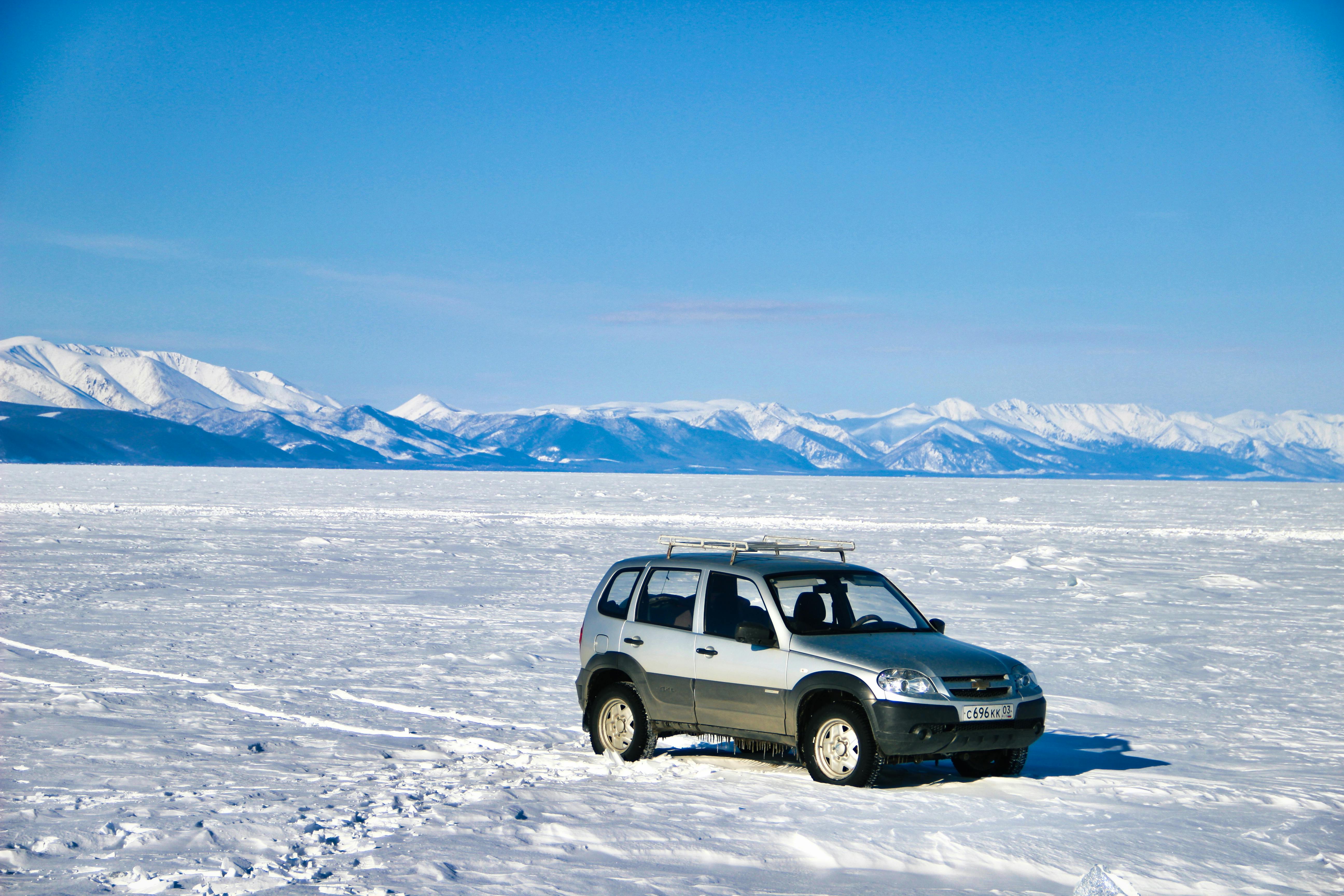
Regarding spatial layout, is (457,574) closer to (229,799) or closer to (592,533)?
(592,533)

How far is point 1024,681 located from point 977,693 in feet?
1.66

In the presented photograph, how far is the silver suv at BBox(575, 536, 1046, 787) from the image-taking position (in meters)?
8.06

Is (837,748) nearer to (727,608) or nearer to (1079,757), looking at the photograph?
(727,608)

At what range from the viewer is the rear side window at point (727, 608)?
8953 millimetres

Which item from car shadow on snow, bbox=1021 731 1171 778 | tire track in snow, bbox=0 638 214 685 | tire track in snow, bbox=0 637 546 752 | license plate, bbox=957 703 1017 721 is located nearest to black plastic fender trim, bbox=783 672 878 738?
license plate, bbox=957 703 1017 721

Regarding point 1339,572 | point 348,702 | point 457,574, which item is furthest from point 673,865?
point 1339,572

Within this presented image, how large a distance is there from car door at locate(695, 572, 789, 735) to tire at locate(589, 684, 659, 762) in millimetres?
643

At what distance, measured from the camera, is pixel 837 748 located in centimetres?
838

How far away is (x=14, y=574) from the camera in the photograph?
2455 cm

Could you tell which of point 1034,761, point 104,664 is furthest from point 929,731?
point 104,664

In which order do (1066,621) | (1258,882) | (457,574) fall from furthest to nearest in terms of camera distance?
(457,574)
(1066,621)
(1258,882)

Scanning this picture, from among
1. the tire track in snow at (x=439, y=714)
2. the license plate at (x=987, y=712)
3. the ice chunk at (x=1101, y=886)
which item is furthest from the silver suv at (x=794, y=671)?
the ice chunk at (x=1101, y=886)

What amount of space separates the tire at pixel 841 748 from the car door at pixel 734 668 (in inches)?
9.7

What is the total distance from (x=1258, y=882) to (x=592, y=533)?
115ft
